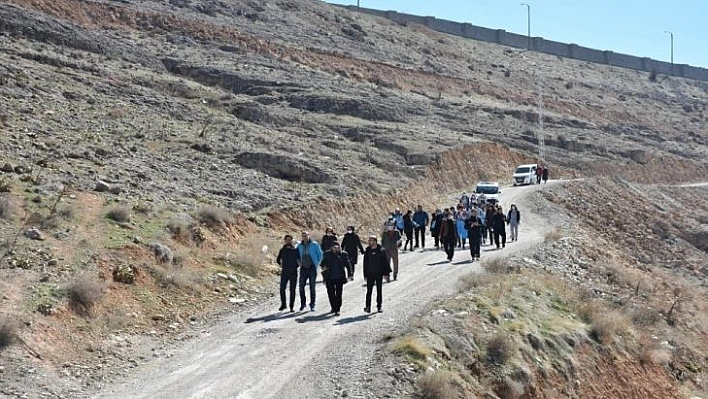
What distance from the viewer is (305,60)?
6197cm

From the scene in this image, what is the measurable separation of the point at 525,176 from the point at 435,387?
3776 cm

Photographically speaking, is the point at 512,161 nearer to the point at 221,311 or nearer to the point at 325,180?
the point at 325,180

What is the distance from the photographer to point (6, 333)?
12.4 metres

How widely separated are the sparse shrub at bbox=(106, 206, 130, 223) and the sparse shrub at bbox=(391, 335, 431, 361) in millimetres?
8645

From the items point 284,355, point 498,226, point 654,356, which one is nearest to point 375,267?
point 284,355

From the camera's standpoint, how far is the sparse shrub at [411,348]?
1331cm

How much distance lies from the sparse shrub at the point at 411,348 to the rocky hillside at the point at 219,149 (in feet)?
13.3

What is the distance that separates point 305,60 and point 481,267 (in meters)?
42.1

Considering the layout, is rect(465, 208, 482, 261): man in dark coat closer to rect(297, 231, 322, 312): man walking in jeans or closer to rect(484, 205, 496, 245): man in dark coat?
rect(484, 205, 496, 245): man in dark coat

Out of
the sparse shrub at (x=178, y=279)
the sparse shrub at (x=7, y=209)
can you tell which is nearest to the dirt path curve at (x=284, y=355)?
the sparse shrub at (x=178, y=279)

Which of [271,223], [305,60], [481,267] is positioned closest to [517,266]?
[481,267]

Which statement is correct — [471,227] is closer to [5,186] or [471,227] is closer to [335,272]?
[335,272]

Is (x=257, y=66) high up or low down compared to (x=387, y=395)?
up

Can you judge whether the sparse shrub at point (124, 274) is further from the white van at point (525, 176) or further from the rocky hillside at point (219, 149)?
the white van at point (525, 176)
